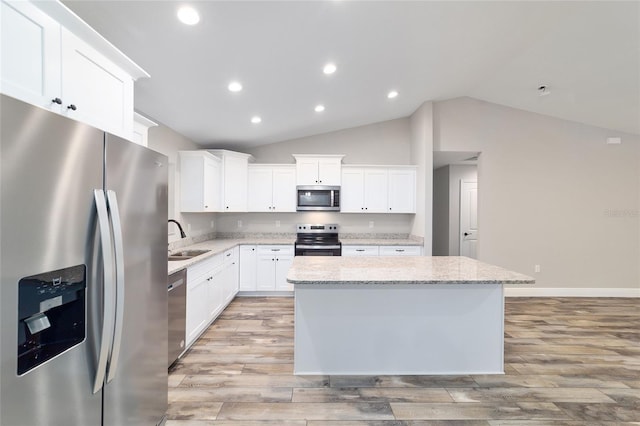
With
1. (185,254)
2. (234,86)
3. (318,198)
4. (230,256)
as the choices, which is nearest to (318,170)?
(318,198)

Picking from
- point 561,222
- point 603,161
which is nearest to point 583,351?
point 561,222

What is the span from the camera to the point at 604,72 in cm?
343

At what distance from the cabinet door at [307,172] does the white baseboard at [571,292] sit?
3748 millimetres

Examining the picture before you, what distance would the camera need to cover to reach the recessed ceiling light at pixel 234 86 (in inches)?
113

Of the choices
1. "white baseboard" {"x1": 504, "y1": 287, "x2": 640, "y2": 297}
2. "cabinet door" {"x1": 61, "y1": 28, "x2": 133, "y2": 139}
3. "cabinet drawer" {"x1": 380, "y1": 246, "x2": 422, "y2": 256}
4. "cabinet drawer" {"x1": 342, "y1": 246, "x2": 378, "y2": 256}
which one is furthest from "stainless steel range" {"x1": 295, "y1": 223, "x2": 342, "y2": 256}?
"cabinet door" {"x1": 61, "y1": 28, "x2": 133, "y2": 139}

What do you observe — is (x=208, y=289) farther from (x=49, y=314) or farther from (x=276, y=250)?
(x=49, y=314)

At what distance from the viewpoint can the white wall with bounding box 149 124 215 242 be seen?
3494 millimetres

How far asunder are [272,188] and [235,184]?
623 mm

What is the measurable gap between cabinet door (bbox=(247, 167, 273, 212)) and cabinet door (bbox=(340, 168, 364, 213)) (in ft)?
4.14

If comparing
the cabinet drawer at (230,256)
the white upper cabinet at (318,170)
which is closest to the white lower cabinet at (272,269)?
the cabinet drawer at (230,256)

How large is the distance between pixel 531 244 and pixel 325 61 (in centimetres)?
449

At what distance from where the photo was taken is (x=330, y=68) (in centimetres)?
292

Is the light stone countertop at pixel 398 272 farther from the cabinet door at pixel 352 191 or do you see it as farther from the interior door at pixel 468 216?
the interior door at pixel 468 216

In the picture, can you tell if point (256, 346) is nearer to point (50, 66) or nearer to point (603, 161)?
point (50, 66)
